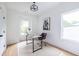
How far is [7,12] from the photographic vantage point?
1.42m

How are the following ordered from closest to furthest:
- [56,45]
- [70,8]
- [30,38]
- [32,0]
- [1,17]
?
1. [32,0]
2. [1,17]
3. [30,38]
4. [56,45]
5. [70,8]

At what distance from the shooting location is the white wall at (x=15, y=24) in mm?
1448

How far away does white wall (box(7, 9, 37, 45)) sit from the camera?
1.45 m

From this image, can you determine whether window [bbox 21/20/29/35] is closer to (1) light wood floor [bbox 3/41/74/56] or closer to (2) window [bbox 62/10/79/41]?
(1) light wood floor [bbox 3/41/74/56]

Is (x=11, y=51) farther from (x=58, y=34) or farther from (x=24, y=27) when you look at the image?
(x=58, y=34)

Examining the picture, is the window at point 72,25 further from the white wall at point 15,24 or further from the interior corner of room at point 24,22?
the white wall at point 15,24

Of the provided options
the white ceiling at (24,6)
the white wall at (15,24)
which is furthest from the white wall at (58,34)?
the white wall at (15,24)

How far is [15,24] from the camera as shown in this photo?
1522mm

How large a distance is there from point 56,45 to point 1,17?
1.34m

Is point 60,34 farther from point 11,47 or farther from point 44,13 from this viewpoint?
point 11,47

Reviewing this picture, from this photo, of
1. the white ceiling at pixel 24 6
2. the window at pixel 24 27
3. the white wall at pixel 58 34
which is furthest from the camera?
Answer: the white wall at pixel 58 34

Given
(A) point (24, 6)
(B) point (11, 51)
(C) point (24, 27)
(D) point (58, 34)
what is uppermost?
(A) point (24, 6)

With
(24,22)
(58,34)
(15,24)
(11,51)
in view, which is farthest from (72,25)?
(11,51)

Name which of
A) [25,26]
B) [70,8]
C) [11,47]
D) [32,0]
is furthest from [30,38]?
[70,8]
